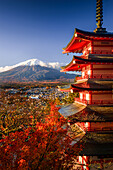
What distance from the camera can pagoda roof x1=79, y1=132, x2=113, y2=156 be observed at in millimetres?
10195

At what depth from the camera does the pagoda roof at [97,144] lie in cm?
1020

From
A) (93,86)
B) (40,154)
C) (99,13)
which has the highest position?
(99,13)

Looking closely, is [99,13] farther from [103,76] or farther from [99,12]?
[103,76]

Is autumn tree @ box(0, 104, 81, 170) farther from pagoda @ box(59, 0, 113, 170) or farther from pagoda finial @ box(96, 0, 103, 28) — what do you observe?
pagoda finial @ box(96, 0, 103, 28)

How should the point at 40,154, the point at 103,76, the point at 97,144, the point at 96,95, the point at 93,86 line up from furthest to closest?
the point at 103,76 < the point at 96,95 < the point at 93,86 < the point at 97,144 < the point at 40,154

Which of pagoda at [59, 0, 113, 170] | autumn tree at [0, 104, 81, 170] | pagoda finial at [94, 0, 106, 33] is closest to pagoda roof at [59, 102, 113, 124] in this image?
pagoda at [59, 0, 113, 170]

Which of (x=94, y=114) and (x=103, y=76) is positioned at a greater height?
(x=103, y=76)

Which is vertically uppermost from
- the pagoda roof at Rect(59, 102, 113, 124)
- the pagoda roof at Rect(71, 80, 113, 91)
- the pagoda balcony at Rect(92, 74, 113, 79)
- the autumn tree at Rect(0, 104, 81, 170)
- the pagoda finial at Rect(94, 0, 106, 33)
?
the pagoda finial at Rect(94, 0, 106, 33)

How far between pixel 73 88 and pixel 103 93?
2.63 m

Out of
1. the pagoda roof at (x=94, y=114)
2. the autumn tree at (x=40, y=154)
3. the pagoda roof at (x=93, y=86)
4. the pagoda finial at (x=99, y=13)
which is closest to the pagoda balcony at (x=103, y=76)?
the pagoda roof at (x=93, y=86)

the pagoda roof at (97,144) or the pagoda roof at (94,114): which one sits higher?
the pagoda roof at (94,114)

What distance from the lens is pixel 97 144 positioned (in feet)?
35.6

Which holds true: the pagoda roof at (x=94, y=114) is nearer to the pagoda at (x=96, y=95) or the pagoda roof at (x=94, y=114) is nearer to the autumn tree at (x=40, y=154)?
the pagoda at (x=96, y=95)

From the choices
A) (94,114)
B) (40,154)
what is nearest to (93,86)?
(94,114)
